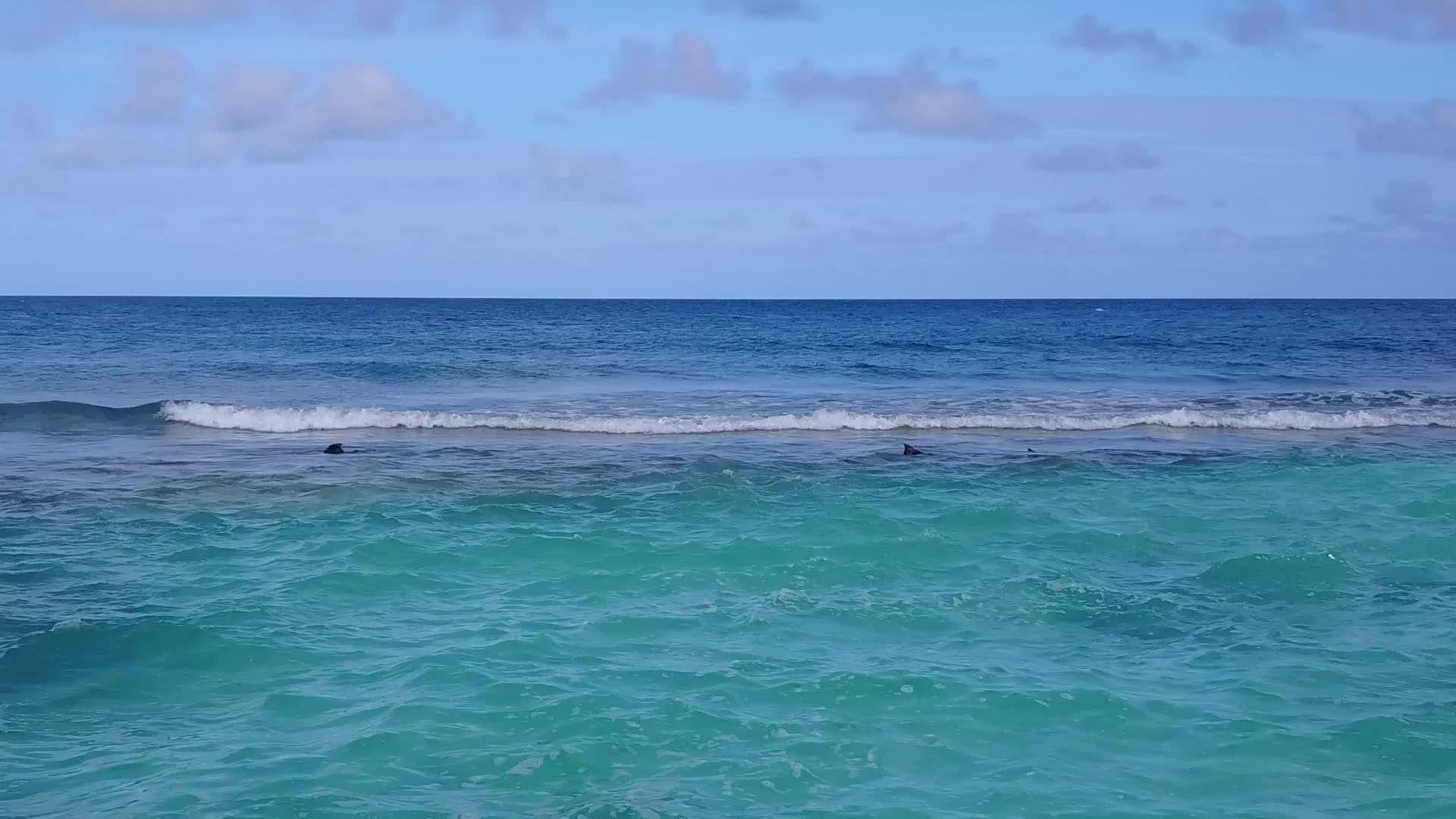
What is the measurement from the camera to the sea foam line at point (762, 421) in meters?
25.7

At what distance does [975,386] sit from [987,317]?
58857 mm

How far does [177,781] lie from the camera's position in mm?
7633

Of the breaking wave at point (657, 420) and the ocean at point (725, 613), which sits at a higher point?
the breaking wave at point (657, 420)

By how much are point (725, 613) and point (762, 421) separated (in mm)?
15001

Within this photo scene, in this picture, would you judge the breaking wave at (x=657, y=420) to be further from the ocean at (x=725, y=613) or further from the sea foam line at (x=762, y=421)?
the ocean at (x=725, y=613)

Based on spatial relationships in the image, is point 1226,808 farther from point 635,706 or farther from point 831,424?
point 831,424

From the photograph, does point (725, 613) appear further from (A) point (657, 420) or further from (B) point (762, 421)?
(A) point (657, 420)

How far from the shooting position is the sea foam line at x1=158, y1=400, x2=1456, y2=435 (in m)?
25.7

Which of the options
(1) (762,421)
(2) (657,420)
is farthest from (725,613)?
(2) (657,420)

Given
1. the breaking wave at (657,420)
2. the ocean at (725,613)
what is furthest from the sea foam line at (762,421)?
the ocean at (725,613)

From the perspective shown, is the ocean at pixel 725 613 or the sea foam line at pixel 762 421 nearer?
the ocean at pixel 725 613

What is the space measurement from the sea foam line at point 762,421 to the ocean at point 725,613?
0.49ft

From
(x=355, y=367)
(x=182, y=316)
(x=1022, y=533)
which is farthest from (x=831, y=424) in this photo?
(x=182, y=316)

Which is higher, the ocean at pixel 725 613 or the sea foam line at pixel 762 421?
the sea foam line at pixel 762 421
